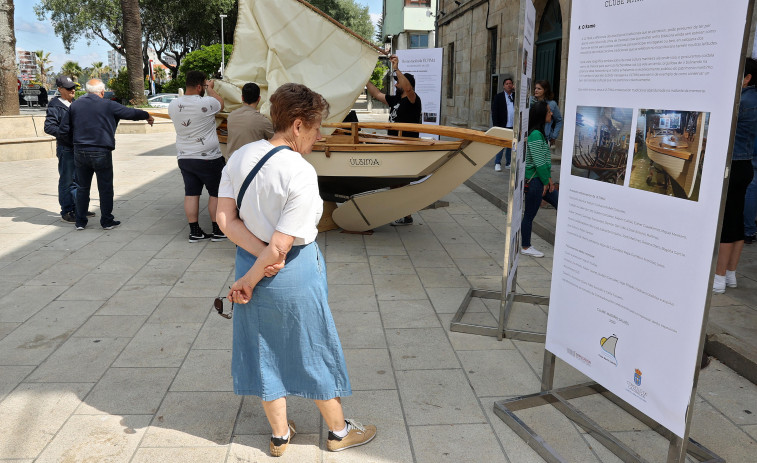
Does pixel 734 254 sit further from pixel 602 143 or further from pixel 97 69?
pixel 97 69

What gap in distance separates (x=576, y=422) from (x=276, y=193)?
2023 mm

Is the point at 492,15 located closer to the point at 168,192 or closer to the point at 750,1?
the point at 168,192

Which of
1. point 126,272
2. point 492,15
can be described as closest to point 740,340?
point 126,272

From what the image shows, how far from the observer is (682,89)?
2322 mm

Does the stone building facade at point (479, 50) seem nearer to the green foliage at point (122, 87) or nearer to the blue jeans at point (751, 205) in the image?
the blue jeans at point (751, 205)

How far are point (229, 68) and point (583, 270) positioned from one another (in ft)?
19.4

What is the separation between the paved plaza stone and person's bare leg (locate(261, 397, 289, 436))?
0.16m

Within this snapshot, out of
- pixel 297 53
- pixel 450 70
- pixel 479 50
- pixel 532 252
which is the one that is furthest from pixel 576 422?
pixel 450 70

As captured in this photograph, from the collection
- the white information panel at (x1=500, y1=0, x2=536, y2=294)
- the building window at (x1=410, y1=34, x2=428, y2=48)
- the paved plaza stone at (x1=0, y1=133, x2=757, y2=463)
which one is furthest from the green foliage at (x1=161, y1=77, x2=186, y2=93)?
the white information panel at (x1=500, y1=0, x2=536, y2=294)

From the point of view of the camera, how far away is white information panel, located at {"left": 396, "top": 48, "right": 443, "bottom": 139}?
11.0 meters

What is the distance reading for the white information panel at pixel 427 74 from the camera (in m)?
11.0

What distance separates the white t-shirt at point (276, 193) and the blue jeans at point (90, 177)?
544cm

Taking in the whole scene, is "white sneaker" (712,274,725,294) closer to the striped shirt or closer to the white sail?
the striped shirt

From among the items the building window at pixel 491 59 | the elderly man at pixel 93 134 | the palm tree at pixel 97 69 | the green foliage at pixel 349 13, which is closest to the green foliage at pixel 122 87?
the green foliage at pixel 349 13
